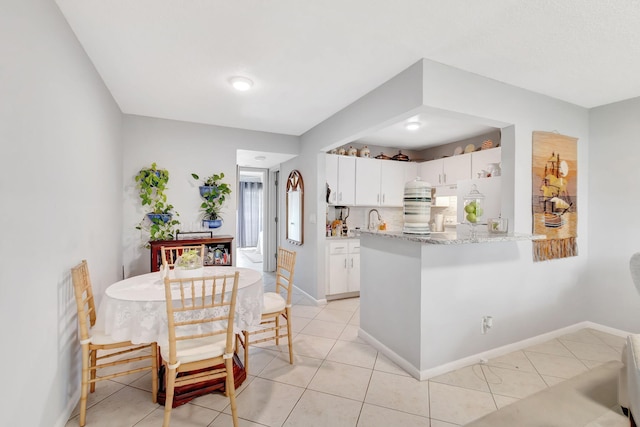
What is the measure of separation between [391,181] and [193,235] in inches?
126

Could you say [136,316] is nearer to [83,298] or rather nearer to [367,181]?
[83,298]

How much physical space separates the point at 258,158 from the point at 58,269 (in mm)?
3453

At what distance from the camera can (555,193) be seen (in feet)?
9.71

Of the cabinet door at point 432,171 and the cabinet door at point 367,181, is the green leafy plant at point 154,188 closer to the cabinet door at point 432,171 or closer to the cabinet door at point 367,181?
the cabinet door at point 367,181

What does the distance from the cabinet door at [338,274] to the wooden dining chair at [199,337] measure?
8.11 feet

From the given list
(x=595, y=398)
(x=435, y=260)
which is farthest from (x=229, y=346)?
(x=595, y=398)

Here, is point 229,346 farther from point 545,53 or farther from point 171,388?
point 545,53

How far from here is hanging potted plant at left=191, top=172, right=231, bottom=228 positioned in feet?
12.7

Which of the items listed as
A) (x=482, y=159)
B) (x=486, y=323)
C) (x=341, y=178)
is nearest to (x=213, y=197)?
(x=341, y=178)

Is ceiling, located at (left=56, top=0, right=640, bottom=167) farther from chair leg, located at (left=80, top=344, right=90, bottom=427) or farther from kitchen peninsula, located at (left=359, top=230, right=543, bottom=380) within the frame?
chair leg, located at (left=80, top=344, right=90, bottom=427)

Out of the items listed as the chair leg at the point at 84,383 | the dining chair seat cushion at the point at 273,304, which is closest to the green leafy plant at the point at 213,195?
the dining chair seat cushion at the point at 273,304

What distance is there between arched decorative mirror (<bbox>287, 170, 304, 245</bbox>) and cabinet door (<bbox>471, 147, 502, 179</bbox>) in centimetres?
253

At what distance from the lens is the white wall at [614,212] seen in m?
2.97

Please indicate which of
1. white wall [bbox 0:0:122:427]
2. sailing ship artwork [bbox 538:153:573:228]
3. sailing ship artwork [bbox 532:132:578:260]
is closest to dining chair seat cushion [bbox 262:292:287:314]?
white wall [bbox 0:0:122:427]
